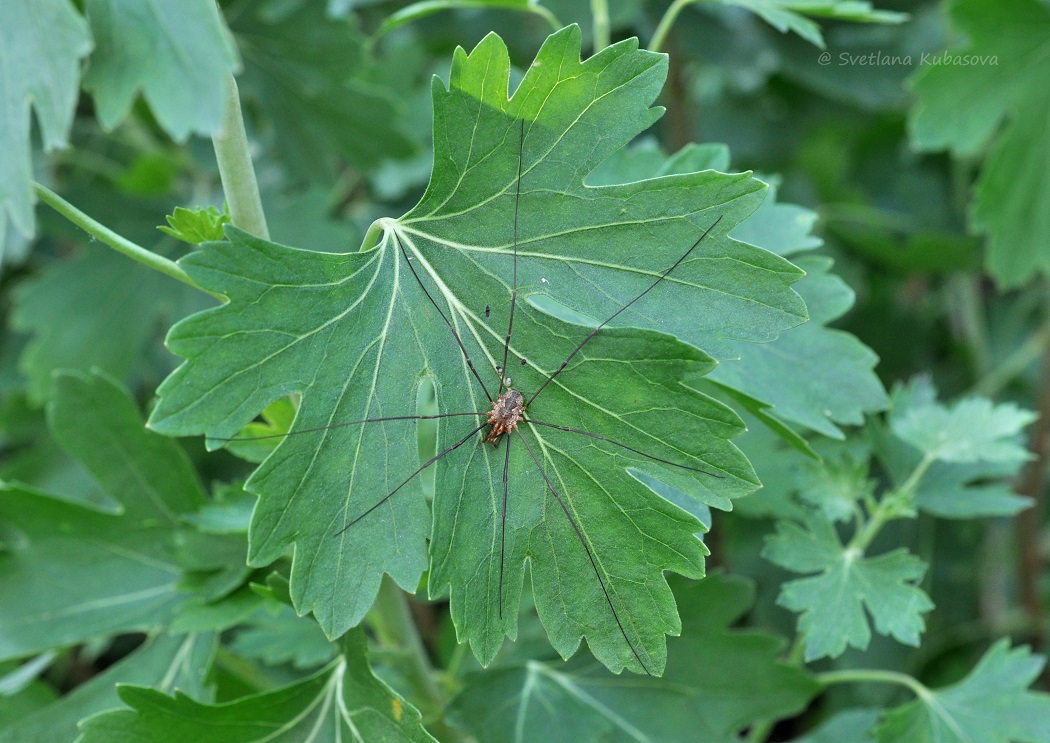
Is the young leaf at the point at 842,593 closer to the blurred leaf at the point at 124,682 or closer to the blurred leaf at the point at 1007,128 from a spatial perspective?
the blurred leaf at the point at 124,682

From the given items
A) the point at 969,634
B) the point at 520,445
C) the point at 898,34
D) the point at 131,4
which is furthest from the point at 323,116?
the point at 969,634

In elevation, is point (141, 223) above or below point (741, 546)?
above

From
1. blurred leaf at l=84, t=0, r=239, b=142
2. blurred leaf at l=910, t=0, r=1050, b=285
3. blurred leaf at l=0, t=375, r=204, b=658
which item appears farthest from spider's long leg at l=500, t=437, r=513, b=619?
blurred leaf at l=910, t=0, r=1050, b=285

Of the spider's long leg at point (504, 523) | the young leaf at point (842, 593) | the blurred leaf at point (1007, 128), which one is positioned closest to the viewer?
the spider's long leg at point (504, 523)

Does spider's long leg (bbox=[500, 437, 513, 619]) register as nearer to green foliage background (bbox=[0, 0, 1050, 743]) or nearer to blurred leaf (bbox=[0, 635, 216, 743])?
green foliage background (bbox=[0, 0, 1050, 743])

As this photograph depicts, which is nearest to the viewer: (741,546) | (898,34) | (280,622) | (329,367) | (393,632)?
(329,367)

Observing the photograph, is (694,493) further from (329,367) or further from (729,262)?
(329,367)

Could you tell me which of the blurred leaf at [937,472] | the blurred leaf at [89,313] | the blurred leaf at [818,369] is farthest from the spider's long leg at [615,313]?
the blurred leaf at [89,313]
